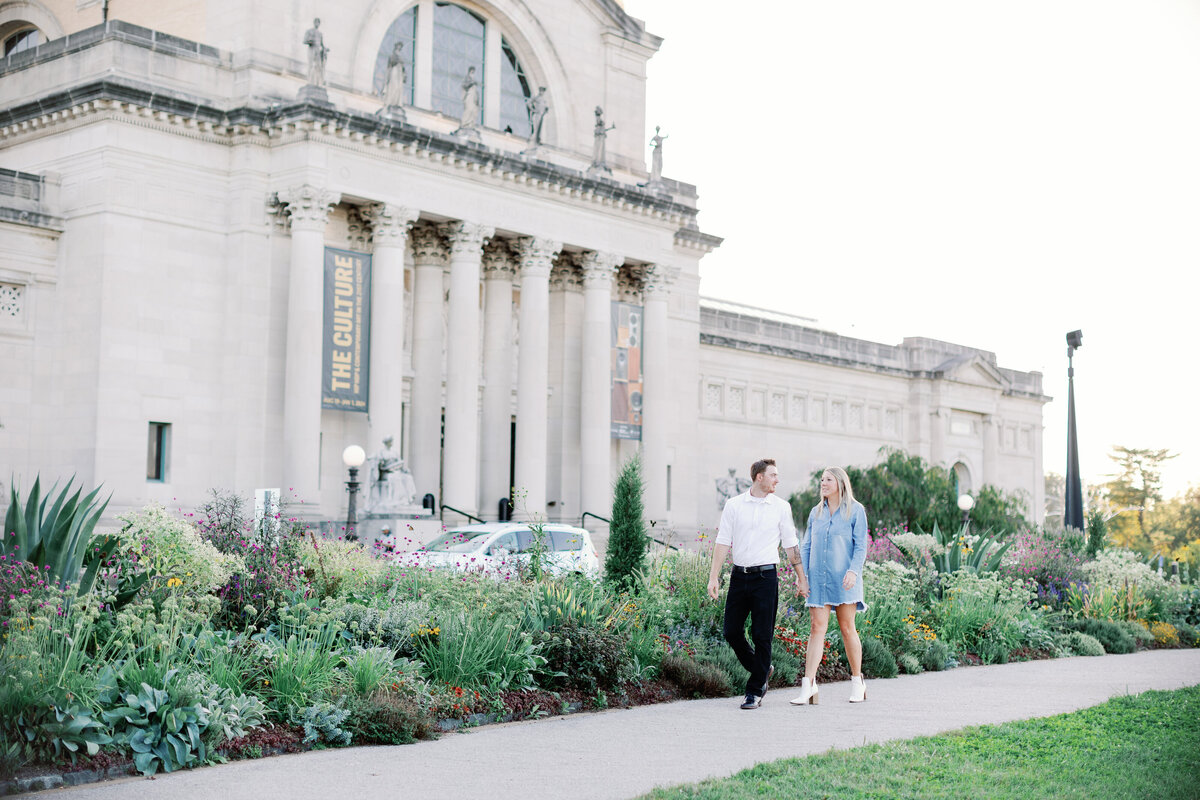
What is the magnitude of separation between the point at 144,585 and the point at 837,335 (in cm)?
4689

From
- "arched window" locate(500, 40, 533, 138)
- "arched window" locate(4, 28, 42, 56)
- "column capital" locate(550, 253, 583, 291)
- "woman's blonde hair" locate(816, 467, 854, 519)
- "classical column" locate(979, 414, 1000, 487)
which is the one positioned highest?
"arched window" locate(4, 28, 42, 56)

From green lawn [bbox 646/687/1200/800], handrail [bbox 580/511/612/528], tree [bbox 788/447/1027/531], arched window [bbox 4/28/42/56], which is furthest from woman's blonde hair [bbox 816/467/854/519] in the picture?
tree [bbox 788/447/1027/531]

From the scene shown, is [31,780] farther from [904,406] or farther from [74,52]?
[904,406]

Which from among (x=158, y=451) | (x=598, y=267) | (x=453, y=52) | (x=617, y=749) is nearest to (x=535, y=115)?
(x=453, y=52)

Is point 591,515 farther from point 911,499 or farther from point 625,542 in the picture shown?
point 625,542

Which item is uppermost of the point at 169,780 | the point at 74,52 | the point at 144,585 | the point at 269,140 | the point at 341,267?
the point at 74,52

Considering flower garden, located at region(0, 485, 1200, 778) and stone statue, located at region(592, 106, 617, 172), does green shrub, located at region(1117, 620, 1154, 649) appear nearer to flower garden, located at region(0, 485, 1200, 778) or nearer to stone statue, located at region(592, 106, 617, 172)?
flower garden, located at region(0, 485, 1200, 778)

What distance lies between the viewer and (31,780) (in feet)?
28.6

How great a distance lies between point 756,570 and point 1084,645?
989 cm

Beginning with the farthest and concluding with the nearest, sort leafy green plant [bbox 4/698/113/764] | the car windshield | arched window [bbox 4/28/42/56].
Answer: arched window [bbox 4/28/42/56]
the car windshield
leafy green plant [bbox 4/698/113/764]

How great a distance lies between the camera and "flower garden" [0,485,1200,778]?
953 cm

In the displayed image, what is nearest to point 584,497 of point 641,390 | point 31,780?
point 641,390

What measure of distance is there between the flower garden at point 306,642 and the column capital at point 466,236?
17.4m

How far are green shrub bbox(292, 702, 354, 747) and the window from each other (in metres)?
21.4
